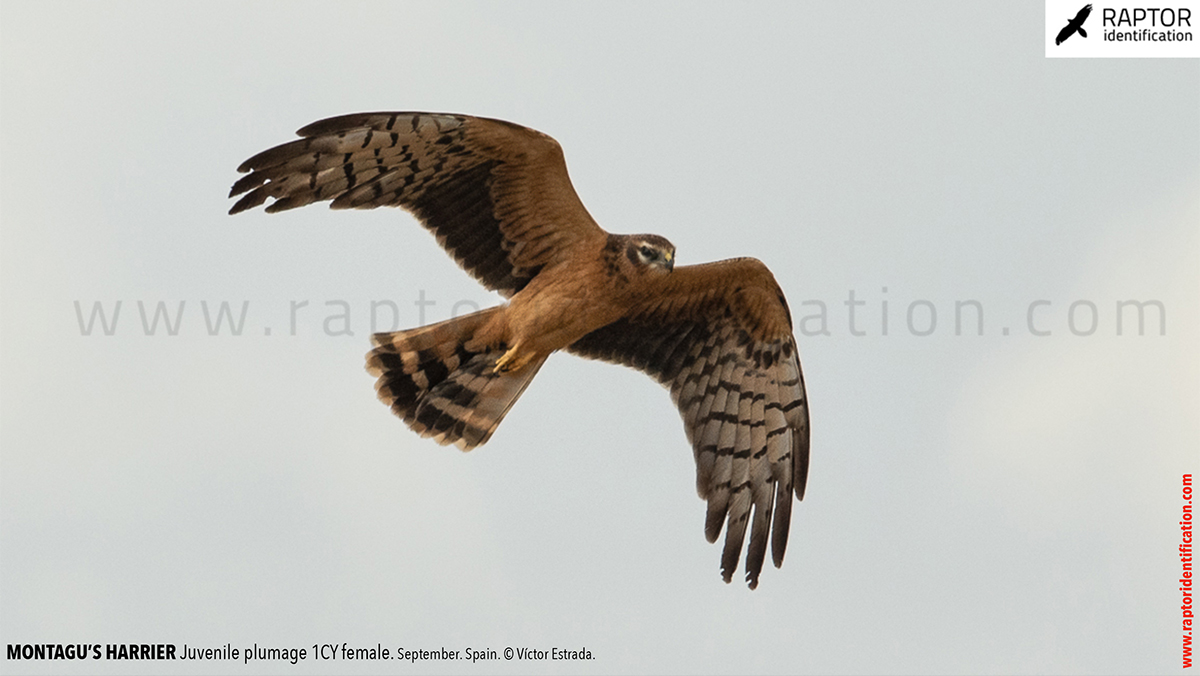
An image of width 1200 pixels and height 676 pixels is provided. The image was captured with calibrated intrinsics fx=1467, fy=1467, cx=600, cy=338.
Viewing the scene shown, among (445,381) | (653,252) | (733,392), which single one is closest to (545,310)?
(653,252)

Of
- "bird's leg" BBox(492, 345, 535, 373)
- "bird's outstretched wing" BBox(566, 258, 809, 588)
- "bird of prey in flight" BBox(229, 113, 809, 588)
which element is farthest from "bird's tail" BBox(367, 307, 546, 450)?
"bird's outstretched wing" BBox(566, 258, 809, 588)

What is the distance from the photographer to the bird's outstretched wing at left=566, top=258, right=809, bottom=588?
10.9m

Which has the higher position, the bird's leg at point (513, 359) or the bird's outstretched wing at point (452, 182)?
the bird's outstretched wing at point (452, 182)

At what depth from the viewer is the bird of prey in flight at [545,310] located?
9.98m

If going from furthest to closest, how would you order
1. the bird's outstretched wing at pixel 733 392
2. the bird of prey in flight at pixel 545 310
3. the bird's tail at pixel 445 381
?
the bird's outstretched wing at pixel 733 392 < the bird's tail at pixel 445 381 < the bird of prey in flight at pixel 545 310

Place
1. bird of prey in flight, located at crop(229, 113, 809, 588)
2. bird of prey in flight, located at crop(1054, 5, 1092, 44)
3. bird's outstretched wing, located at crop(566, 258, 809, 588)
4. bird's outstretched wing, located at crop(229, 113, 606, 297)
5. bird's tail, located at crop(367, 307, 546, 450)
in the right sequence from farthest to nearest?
1. bird of prey in flight, located at crop(1054, 5, 1092, 44)
2. bird's outstretched wing, located at crop(566, 258, 809, 588)
3. bird's tail, located at crop(367, 307, 546, 450)
4. bird of prey in flight, located at crop(229, 113, 809, 588)
5. bird's outstretched wing, located at crop(229, 113, 606, 297)

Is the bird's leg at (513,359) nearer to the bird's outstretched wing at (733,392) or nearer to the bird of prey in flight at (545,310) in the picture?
the bird of prey in flight at (545,310)

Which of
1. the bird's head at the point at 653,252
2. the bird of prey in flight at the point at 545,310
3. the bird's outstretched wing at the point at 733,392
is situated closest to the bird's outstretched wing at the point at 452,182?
the bird of prey in flight at the point at 545,310

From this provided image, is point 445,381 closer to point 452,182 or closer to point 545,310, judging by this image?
point 545,310

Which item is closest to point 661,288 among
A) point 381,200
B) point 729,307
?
point 729,307

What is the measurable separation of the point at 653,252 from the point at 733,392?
179cm

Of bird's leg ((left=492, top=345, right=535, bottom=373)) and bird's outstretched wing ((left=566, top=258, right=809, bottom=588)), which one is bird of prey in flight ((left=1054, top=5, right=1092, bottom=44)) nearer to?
bird's outstretched wing ((left=566, top=258, right=809, bottom=588))

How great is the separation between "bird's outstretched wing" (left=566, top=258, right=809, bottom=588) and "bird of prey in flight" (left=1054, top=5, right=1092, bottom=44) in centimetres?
356

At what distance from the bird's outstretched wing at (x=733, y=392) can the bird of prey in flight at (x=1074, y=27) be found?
11.7 feet
